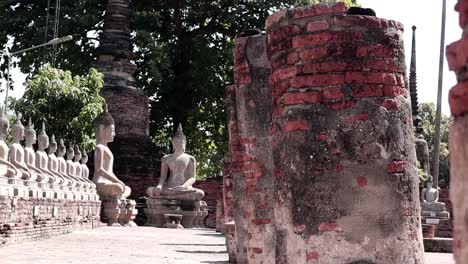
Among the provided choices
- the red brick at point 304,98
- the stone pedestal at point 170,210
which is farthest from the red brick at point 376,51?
the stone pedestal at point 170,210

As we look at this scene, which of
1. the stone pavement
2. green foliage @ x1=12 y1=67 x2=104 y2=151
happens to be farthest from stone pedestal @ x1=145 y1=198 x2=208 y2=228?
the stone pavement

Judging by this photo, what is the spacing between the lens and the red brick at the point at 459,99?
2182mm

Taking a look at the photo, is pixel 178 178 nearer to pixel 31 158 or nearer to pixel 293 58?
pixel 31 158

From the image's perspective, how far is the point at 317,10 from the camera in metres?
4.50

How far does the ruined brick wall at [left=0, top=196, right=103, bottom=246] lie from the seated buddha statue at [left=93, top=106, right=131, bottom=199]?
2.15 m

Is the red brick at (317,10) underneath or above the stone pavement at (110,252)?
above

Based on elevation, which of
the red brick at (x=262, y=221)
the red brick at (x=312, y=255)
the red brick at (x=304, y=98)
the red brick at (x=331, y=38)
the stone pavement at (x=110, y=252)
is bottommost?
the stone pavement at (x=110, y=252)

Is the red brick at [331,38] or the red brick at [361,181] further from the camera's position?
the red brick at [331,38]

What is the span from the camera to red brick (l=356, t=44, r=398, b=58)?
14.5 feet

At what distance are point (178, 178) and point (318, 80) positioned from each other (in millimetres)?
16690

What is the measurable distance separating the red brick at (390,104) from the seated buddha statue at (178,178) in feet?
53.1

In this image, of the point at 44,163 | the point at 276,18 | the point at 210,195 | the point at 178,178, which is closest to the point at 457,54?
the point at 276,18

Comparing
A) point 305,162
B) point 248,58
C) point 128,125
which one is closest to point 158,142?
point 128,125

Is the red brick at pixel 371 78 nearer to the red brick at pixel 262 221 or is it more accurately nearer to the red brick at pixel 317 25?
the red brick at pixel 317 25
